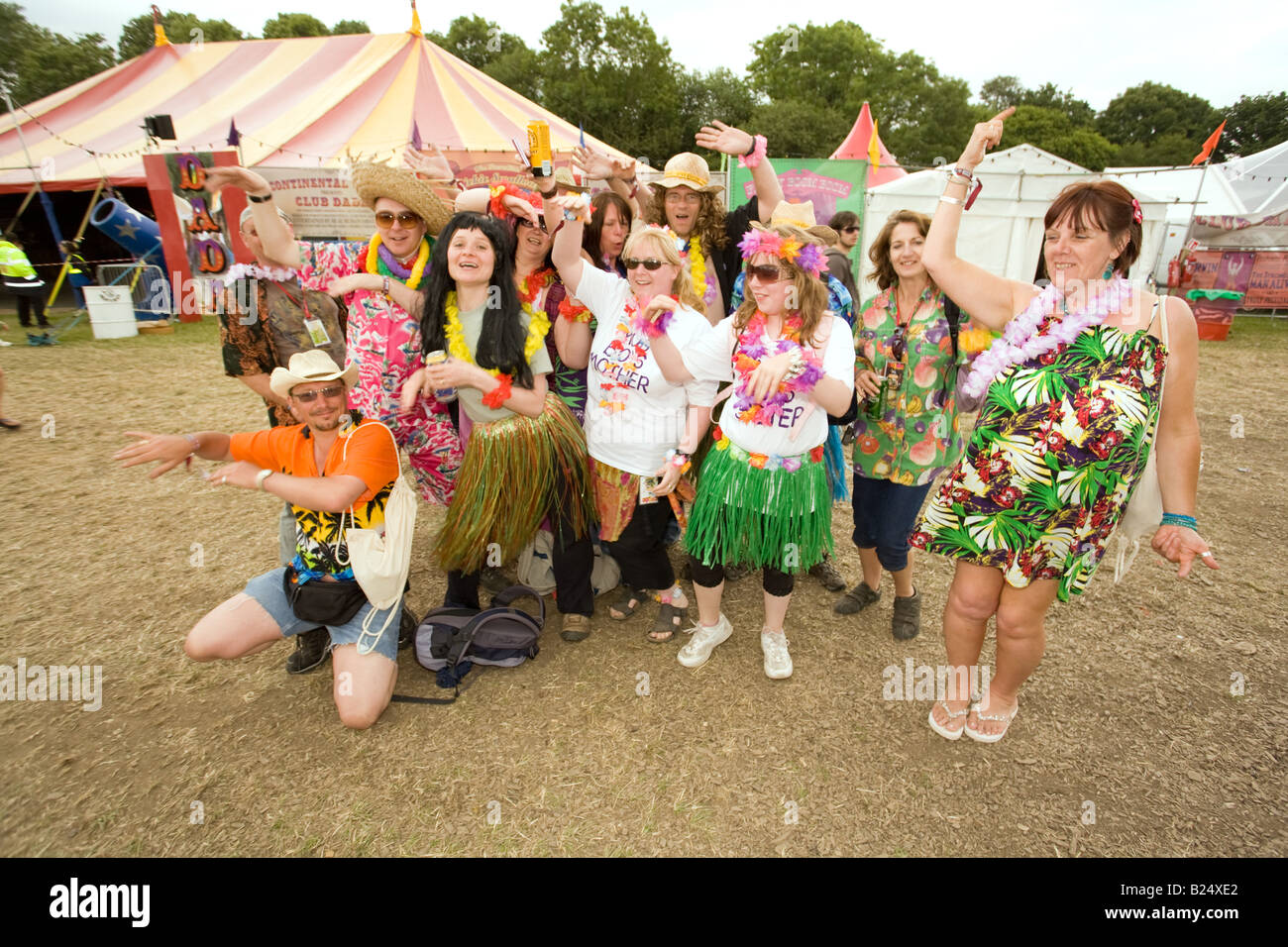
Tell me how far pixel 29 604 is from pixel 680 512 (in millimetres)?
3389

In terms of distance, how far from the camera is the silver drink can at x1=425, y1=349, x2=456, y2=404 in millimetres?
2572

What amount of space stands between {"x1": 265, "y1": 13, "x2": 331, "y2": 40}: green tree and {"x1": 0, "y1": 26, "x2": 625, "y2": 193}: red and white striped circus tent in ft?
89.5

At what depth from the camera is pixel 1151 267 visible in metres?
11.3

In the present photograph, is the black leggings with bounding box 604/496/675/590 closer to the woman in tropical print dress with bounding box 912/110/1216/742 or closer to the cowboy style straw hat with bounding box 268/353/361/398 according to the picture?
the woman in tropical print dress with bounding box 912/110/1216/742

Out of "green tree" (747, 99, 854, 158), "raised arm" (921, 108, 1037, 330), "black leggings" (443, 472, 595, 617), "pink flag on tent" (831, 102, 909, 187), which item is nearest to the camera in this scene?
"raised arm" (921, 108, 1037, 330)

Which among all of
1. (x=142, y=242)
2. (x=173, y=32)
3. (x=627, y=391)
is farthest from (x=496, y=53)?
(x=627, y=391)

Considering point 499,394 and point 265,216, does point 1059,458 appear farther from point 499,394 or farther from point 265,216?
point 265,216

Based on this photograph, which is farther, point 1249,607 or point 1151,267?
point 1151,267

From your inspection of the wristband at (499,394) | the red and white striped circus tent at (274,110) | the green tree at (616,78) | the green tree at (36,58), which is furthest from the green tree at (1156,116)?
the green tree at (36,58)

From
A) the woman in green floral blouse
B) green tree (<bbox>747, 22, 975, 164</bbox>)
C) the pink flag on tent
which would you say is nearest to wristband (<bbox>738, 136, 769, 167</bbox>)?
the woman in green floral blouse

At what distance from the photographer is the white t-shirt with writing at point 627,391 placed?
8.66ft

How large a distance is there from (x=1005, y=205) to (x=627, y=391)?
10.2 meters
